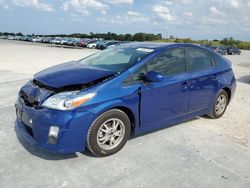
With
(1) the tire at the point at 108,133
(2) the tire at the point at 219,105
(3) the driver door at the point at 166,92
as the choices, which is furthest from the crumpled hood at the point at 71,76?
(2) the tire at the point at 219,105

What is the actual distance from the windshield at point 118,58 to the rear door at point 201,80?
0.94 m

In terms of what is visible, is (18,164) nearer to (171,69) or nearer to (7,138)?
(7,138)

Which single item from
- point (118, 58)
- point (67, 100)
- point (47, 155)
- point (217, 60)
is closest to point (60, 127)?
point (67, 100)

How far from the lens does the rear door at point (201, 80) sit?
501 centimetres

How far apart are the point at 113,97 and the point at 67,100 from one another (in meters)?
0.62

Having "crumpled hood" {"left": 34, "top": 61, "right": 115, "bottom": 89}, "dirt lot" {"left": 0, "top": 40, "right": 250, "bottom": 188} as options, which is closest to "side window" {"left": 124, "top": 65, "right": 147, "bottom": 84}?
"crumpled hood" {"left": 34, "top": 61, "right": 115, "bottom": 89}

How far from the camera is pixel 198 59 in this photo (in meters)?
5.28

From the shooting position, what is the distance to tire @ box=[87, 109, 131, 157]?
3.76m

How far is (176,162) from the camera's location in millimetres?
3930

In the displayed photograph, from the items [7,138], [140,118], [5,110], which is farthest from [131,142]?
[5,110]

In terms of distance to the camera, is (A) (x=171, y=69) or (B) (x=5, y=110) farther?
(B) (x=5, y=110)

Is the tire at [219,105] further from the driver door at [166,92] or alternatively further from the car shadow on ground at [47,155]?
the car shadow on ground at [47,155]

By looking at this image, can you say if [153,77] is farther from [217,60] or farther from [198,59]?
[217,60]

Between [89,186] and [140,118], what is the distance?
4.45 ft
